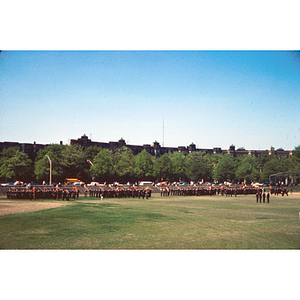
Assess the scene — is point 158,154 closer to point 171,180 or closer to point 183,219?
point 171,180

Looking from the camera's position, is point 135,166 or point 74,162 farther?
point 135,166

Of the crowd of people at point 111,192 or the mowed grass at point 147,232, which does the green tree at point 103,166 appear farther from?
the mowed grass at point 147,232

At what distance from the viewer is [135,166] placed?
52281 millimetres

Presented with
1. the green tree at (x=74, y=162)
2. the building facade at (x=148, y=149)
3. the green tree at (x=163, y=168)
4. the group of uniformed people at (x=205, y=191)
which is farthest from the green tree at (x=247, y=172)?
the green tree at (x=74, y=162)

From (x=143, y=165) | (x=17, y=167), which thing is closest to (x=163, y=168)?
(x=143, y=165)

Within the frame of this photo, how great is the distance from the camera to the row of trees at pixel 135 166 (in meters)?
39.3

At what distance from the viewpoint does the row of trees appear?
129 feet

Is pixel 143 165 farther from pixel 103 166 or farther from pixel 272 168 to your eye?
pixel 272 168

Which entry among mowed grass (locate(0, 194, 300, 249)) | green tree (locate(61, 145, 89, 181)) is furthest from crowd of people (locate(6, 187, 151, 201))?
green tree (locate(61, 145, 89, 181))

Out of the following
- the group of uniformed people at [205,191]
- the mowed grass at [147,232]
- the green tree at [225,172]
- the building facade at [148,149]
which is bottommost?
the group of uniformed people at [205,191]

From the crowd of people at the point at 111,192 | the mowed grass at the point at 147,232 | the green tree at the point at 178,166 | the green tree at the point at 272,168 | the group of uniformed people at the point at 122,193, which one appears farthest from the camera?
the green tree at the point at 178,166

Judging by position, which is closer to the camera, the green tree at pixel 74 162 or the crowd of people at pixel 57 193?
the crowd of people at pixel 57 193

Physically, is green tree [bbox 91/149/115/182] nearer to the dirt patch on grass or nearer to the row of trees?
the row of trees
